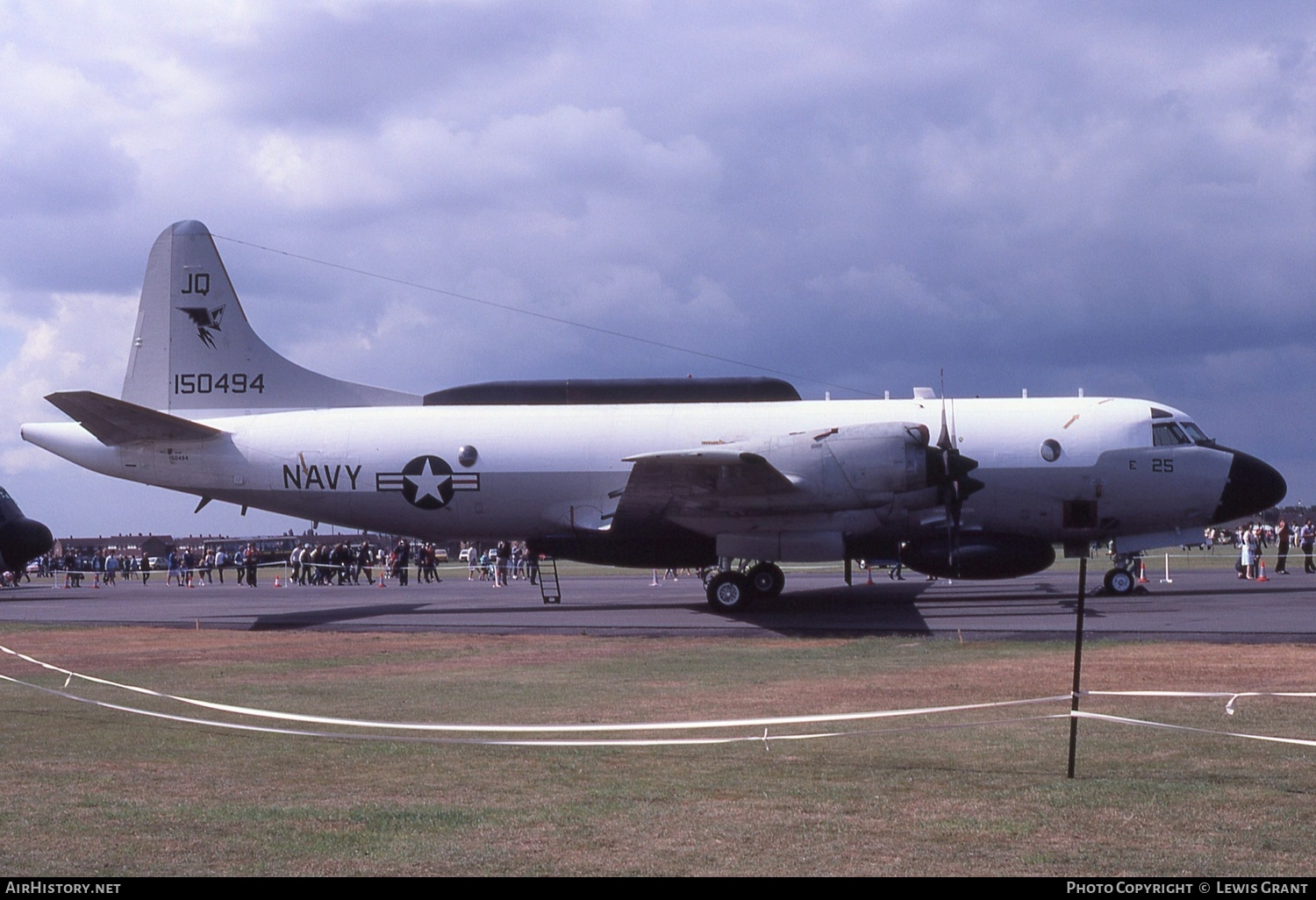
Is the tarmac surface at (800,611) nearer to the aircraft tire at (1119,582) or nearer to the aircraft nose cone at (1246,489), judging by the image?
the aircraft tire at (1119,582)

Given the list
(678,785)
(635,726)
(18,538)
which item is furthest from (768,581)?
(18,538)

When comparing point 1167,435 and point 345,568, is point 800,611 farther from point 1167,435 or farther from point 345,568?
point 345,568

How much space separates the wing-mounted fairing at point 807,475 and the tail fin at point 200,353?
9.09 m

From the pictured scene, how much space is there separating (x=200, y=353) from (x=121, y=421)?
3343 millimetres

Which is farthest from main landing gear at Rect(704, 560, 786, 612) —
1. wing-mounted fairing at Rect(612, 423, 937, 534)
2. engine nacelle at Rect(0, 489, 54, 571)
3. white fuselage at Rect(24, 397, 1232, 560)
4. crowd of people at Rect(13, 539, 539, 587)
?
engine nacelle at Rect(0, 489, 54, 571)

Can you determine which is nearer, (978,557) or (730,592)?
(978,557)

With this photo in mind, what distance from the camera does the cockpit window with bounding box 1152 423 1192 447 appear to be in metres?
25.2

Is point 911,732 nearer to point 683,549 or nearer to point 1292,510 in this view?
point 683,549

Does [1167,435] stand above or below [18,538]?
above

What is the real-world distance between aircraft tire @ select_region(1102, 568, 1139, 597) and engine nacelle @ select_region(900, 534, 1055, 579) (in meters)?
3.79

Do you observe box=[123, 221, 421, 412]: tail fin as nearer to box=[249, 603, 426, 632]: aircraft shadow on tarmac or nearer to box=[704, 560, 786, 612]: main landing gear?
box=[249, 603, 426, 632]: aircraft shadow on tarmac

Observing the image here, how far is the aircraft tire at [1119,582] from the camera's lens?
26984mm

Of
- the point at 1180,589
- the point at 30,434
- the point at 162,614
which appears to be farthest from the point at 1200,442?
the point at 30,434

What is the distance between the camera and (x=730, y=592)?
23.8 meters
